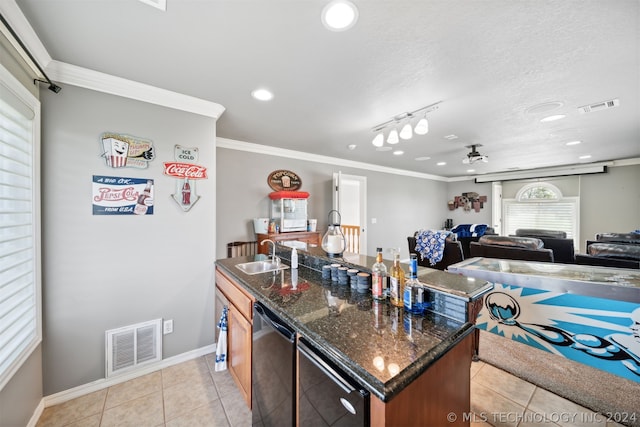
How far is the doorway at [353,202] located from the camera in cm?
426

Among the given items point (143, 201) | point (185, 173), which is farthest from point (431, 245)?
point (143, 201)

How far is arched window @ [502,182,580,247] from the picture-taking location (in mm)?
5561

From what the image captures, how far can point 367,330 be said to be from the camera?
104 centimetres

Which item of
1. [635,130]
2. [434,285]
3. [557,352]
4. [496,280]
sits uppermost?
[635,130]

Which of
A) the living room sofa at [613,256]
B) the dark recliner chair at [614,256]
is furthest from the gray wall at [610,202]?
the dark recliner chair at [614,256]

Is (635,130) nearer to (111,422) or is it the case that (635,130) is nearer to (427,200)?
(427,200)

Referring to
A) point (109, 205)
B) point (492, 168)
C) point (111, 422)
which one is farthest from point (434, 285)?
point (492, 168)

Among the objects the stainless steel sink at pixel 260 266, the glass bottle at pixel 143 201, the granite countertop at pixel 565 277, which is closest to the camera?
the granite countertop at pixel 565 277

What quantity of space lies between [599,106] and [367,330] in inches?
130

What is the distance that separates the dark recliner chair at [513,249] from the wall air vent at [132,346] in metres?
4.02

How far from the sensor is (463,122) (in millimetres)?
2826

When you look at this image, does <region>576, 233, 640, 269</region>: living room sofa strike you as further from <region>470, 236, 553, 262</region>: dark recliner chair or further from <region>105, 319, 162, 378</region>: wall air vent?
<region>105, 319, 162, 378</region>: wall air vent

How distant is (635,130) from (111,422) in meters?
6.19

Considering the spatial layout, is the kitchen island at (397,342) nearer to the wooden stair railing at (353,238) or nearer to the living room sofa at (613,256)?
the living room sofa at (613,256)
